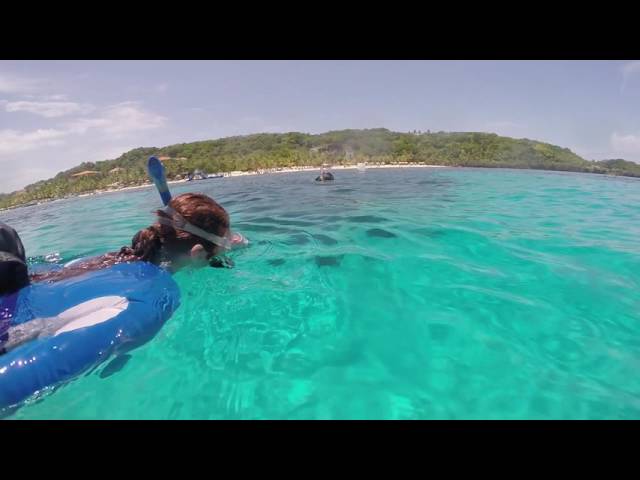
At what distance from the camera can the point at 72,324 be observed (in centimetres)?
226

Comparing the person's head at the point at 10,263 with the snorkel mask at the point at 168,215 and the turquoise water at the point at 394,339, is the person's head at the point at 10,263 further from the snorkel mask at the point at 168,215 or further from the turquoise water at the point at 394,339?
the snorkel mask at the point at 168,215

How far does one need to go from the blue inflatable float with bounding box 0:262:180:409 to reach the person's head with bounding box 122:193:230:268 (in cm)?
44

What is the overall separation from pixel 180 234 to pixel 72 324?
1.26m

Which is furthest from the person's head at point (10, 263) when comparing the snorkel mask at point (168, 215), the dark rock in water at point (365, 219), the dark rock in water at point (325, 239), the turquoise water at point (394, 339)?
the dark rock in water at point (365, 219)

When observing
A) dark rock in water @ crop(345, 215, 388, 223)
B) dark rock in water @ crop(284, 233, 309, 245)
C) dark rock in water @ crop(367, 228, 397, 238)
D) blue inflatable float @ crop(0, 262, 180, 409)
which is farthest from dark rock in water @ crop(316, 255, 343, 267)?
dark rock in water @ crop(345, 215, 388, 223)

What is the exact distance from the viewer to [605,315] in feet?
10.00

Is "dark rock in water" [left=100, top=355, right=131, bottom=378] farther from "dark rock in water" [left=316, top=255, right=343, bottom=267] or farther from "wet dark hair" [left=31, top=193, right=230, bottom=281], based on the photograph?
"dark rock in water" [left=316, top=255, right=343, bottom=267]

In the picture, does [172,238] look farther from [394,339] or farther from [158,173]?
[394,339]

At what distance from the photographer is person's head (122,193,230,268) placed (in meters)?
3.23
